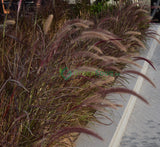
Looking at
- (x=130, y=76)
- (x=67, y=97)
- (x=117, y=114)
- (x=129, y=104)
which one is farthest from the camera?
(x=130, y=76)

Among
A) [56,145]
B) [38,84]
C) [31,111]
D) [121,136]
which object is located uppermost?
[38,84]

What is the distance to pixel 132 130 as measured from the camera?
216 centimetres

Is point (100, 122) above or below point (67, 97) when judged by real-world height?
below

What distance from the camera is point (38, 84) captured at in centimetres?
157

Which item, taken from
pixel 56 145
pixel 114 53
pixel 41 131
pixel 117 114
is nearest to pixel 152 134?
pixel 117 114

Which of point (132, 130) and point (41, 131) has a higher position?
point (41, 131)

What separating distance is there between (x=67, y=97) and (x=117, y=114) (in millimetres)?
536

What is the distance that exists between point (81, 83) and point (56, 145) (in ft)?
2.11

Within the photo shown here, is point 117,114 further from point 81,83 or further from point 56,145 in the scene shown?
point 56,145

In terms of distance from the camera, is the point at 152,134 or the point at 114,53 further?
the point at 114,53

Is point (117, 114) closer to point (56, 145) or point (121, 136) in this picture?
point (121, 136)

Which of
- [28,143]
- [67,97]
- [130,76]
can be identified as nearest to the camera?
[28,143]

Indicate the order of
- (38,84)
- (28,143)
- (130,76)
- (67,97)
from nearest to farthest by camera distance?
1. (28,143)
2. (38,84)
3. (67,97)
4. (130,76)

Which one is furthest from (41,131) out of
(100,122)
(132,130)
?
(132,130)
